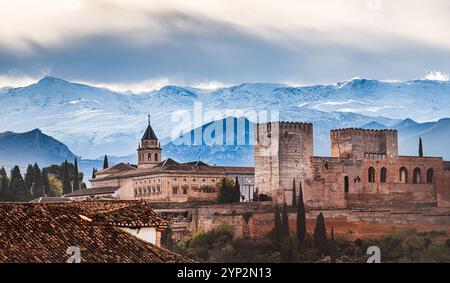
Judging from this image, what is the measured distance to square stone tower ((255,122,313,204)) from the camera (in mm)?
45125

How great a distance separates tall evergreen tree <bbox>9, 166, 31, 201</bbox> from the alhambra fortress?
1616 mm

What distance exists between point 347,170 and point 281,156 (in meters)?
2.86

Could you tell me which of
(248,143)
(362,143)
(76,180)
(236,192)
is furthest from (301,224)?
(76,180)

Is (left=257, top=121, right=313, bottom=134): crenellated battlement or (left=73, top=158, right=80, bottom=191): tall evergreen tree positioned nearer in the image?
(left=257, top=121, right=313, bottom=134): crenellated battlement

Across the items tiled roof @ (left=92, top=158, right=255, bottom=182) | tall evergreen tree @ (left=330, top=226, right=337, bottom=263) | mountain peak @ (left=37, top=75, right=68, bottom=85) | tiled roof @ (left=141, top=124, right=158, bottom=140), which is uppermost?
mountain peak @ (left=37, top=75, right=68, bottom=85)

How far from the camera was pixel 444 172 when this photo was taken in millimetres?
49062

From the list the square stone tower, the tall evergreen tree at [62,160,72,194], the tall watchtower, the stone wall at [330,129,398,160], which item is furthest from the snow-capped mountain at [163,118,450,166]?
the tall evergreen tree at [62,160,72,194]

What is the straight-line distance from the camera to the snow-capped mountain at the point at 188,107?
161 ft

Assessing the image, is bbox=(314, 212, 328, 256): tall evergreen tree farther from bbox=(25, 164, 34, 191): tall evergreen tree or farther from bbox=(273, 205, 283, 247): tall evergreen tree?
bbox=(25, 164, 34, 191): tall evergreen tree

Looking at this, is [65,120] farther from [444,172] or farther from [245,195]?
[444,172]

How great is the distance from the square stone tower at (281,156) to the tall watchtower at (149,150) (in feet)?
28.2

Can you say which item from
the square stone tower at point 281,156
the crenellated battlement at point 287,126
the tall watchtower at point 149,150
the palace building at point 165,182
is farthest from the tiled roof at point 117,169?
the crenellated battlement at point 287,126

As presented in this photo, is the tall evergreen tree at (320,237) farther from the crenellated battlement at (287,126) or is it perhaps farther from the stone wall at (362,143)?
the stone wall at (362,143)

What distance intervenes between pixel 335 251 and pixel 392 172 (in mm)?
7728
